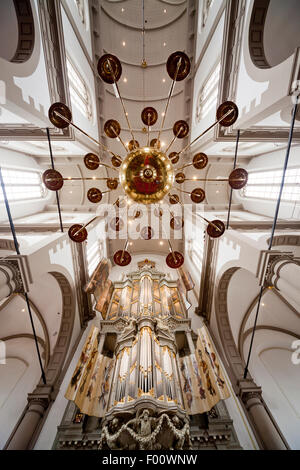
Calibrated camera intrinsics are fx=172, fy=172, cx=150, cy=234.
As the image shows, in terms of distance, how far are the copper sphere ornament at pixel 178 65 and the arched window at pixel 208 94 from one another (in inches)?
249

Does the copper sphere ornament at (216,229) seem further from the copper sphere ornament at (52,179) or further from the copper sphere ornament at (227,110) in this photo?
the copper sphere ornament at (52,179)

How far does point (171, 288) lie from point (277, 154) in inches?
361

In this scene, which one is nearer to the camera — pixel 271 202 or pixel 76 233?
pixel 76 233

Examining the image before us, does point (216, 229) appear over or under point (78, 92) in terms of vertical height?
under

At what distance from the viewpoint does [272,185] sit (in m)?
8.70

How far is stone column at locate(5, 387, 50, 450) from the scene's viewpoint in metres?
4.74

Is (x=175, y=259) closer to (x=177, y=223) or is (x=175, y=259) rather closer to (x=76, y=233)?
(x=177, y=223)

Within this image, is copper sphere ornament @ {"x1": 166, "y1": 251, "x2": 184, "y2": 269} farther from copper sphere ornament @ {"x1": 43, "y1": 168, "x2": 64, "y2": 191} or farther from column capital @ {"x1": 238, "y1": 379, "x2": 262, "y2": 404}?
column capital @ {"x1": 238, "y1": 379, "x2": 262, "y2": 404}

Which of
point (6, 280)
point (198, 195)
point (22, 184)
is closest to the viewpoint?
point (198, 195)

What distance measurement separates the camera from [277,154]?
841cm

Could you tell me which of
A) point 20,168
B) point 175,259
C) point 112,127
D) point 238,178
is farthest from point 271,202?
point 20,168

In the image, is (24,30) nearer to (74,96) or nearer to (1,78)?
(1,78)

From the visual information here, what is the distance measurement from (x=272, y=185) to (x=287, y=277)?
610 centimetres

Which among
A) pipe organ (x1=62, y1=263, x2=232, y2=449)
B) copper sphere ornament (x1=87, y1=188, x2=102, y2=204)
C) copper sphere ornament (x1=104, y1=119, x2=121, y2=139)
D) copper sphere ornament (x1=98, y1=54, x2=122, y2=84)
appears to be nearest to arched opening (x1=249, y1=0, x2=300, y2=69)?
copper sphere ornament (x1=98, y1=54, x2=122, y2=84)
